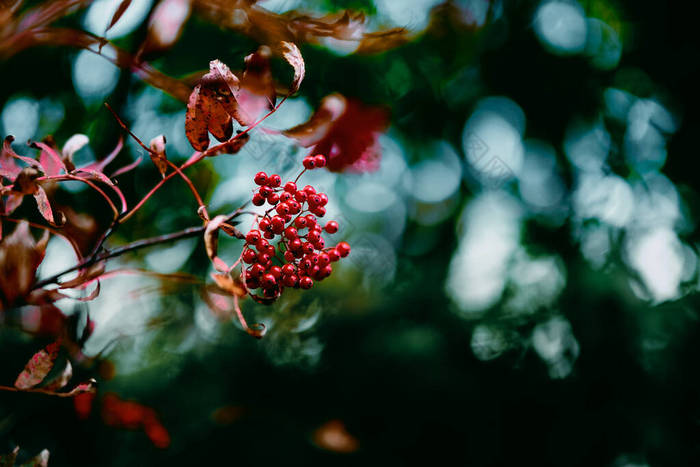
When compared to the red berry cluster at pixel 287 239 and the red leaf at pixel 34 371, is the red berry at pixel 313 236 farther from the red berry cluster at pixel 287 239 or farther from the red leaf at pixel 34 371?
the red leaf at pixel 34 371

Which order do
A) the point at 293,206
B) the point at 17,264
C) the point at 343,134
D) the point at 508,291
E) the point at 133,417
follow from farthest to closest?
1. the point at 508,291
2. the point at 133,417
3. the point at 343,134
4. the point at 293,206
5. the point at 17,264

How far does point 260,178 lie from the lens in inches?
13.0

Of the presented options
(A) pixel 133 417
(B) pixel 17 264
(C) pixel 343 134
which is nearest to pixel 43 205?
(B) pixel 17 264

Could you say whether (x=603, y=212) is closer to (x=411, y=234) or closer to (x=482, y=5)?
(x=411, y=234)

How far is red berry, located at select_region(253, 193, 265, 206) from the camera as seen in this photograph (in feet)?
1.09

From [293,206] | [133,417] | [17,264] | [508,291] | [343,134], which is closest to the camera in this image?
[17,264]

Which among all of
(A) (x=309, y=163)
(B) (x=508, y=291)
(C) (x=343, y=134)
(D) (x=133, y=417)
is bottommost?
(B) (x=508, y=291)

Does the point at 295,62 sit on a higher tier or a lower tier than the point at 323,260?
higher

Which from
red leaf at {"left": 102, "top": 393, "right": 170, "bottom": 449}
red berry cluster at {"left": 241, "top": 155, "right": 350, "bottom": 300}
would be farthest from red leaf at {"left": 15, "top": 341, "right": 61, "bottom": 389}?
red leaf at {"left": 102, "top": 393, "right": 170, "bottom": 449}

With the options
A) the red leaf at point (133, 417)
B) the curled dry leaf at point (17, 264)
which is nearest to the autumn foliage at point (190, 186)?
the curled dry leaf at point (17, 264)

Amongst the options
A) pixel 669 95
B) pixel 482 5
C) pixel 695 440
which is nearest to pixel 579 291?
pixel 695 440

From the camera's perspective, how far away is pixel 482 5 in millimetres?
1508

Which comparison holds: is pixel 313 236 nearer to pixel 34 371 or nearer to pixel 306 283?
pixel 306 283

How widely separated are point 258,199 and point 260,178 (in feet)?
0.05
